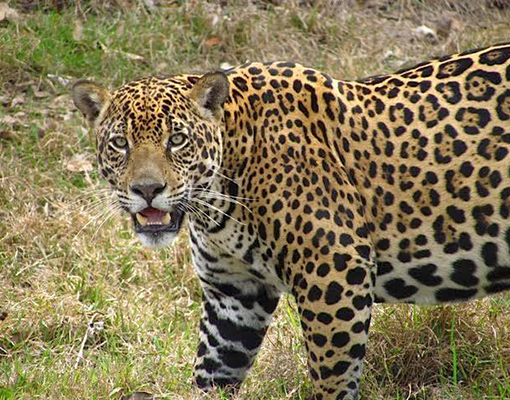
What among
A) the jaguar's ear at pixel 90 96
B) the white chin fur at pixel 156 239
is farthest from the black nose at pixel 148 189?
the jaguar's ear at pixel 90 96

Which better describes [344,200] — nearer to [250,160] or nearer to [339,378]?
[250,160]

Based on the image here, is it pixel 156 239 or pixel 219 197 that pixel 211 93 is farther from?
pixel 156 239

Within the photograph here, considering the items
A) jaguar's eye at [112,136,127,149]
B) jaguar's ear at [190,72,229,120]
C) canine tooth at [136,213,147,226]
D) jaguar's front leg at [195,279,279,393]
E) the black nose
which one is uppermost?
jaguar's ear at [190,72,229,120]

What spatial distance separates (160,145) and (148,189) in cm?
30

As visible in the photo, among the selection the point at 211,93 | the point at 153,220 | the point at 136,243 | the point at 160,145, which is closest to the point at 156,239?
the point at 153,220

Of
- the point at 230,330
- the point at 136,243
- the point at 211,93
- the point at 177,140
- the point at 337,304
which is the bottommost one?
the point at 136,243

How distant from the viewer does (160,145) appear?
638cm

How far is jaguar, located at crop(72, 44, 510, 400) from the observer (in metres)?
6.38

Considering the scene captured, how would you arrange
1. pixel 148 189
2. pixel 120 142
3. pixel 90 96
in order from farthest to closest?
1. pixel 90 96
2. pixel 120 142
3. pixel 148 189

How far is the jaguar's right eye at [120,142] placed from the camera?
21.2 ft

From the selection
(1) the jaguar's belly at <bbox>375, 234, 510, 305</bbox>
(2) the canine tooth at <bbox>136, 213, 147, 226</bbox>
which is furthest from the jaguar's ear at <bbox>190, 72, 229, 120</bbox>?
(1) the jaguar's belly at <bbox>375, 234, 510, 305</bbox>

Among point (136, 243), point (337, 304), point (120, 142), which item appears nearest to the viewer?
point (337, 304)

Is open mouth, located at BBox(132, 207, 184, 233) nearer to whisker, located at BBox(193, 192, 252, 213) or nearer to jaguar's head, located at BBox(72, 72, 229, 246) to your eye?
jaguar's head, located at BBox(72, 72, 229, 246)

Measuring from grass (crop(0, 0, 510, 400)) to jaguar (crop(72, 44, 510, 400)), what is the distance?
0.79 m
